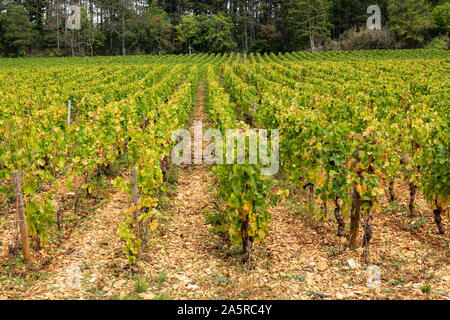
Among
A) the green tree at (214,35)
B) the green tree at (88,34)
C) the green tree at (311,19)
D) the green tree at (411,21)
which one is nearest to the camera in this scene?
the green tree at (411,21)

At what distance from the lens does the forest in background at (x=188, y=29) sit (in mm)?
58125

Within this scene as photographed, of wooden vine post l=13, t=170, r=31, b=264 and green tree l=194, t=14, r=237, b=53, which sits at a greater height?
green tree l=194, t=14, r=237, b=53

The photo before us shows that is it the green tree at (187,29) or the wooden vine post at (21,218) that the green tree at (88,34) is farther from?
the wooden vine post at (21,218)

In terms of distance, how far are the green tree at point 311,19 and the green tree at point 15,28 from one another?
43137 mm

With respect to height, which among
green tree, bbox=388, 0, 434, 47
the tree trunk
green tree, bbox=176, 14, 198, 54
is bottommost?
the tree trunk

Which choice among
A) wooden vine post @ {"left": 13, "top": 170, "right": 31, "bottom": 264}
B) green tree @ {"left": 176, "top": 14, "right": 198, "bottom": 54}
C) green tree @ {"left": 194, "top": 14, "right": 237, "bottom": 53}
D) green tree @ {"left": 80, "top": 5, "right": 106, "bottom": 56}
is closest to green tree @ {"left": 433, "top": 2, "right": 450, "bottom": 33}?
green tree @ {"left": 194, "top": 14, "right": 237, "bottom": 53}

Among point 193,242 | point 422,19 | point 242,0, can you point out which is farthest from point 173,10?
point 193,242

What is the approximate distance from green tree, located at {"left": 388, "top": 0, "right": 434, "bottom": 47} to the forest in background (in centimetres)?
31

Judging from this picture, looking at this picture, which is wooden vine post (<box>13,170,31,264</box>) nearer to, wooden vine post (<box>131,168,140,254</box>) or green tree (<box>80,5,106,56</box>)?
wooden vine post (<box>131,168,140,254</box>)

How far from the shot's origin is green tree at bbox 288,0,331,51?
5744cm

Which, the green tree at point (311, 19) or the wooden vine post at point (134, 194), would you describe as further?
the green tree at point (311, 19)

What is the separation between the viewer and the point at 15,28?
194 ft

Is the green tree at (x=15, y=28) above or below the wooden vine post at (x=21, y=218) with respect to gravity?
above

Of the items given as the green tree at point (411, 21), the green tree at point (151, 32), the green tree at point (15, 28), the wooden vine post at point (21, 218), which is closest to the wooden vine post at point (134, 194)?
the wooden vine post at point (21, 218)
